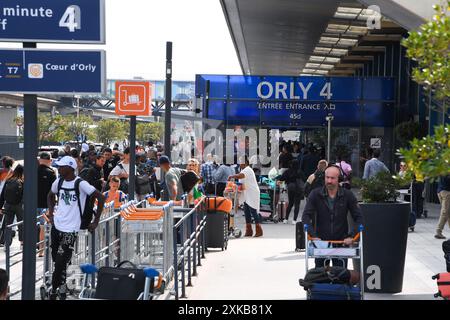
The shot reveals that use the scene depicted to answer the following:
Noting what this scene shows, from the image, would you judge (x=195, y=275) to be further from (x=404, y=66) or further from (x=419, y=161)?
(x=404, y=66)

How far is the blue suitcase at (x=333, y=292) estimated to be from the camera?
27.1ft

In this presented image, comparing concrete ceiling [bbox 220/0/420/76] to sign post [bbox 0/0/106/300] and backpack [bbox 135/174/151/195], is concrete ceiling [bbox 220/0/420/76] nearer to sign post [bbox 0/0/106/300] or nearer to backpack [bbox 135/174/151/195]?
backpack [bbox 135/174/151/195]

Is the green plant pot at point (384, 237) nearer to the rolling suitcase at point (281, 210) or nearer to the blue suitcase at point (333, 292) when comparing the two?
the blue suitcase at point (333, 292)

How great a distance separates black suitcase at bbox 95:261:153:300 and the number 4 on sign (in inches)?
82.5

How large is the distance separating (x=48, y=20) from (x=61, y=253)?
12.3 feet

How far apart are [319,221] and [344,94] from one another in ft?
67.3

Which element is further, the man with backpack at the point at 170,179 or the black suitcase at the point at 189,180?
the black suitcase at the point at 189,180

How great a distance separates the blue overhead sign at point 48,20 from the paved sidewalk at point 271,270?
4977 mm

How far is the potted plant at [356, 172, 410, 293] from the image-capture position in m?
11.1

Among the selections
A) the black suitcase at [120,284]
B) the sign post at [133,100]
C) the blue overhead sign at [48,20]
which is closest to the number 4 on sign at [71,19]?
the blue overhead sign at [48,20]

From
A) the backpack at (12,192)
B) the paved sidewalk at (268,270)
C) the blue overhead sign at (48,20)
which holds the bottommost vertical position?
the paved sidewalk at (268,270)

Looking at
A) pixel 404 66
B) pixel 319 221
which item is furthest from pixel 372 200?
pixel 404 66

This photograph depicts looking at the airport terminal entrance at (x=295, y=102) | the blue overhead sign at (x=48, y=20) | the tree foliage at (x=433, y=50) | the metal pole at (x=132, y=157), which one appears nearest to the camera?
the tree foliage at (x=433, y=50)

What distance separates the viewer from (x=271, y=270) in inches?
557
